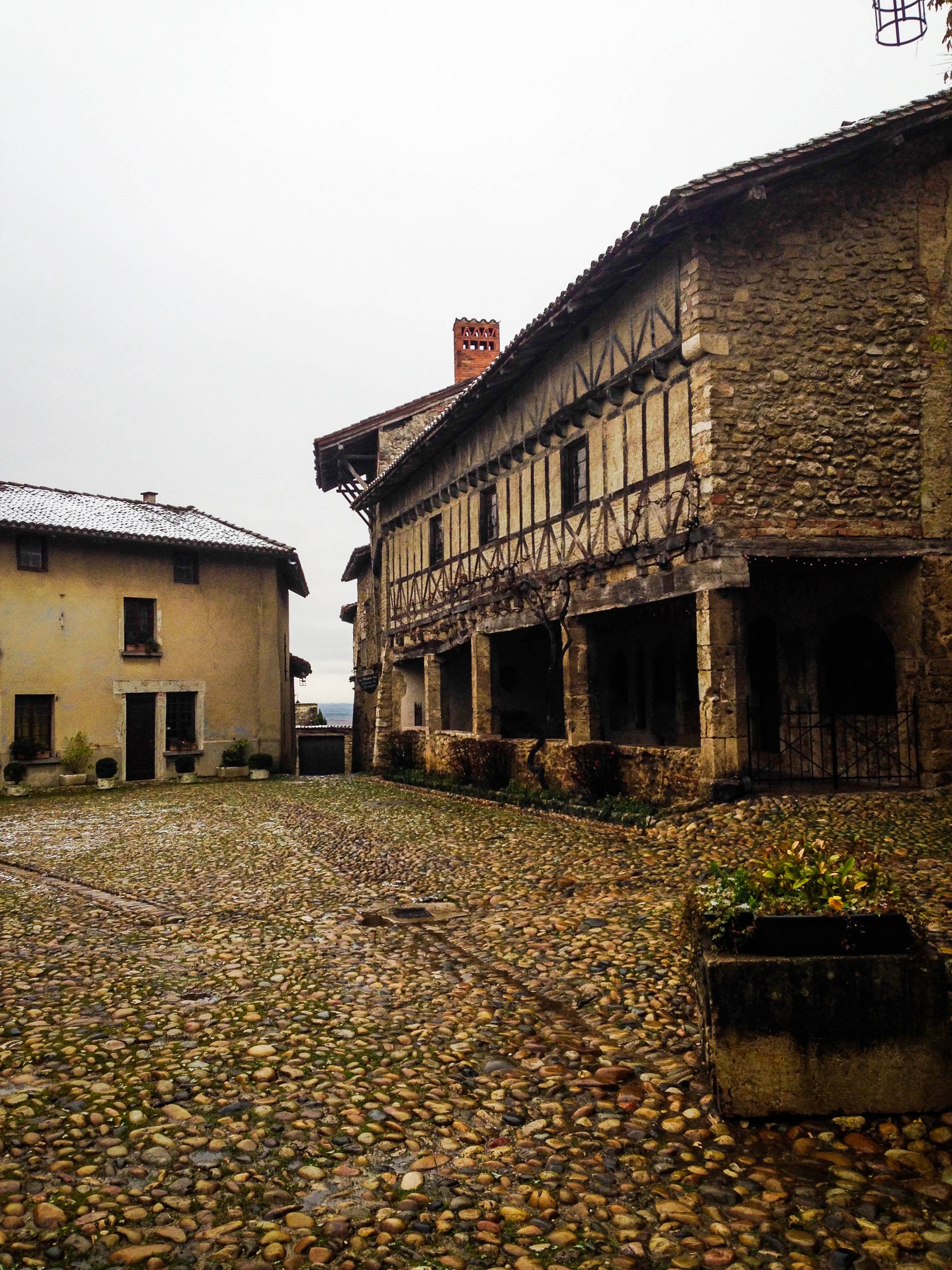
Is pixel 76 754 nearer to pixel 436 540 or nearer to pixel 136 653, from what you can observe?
pixel 136 653

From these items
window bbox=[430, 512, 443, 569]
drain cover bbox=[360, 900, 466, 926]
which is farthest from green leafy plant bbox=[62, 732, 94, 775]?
drain cover bbox=[360, 900, 466, 926]

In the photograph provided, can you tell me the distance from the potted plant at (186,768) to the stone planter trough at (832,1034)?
905 inches

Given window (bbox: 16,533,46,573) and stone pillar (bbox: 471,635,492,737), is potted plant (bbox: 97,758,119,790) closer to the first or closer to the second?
window (bbox: 16,533,46,573)

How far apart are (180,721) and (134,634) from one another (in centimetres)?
276

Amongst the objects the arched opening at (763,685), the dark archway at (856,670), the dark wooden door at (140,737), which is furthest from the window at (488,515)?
the dark wooden door at (140,737)

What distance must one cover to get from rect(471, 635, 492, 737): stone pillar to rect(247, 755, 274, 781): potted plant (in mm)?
8766

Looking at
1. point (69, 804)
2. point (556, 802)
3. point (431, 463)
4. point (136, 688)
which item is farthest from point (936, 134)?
point (136, 688)

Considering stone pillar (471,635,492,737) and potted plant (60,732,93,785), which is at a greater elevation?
stone pillar (471,635,492,737)

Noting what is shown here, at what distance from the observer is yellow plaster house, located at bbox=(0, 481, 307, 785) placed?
2333 cm

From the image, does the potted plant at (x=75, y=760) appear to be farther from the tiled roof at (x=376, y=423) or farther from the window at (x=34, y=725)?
the tiled roof at (x=376, y=423)

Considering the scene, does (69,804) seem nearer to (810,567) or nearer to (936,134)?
(810,567)

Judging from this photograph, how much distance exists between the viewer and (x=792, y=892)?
4.29 metres

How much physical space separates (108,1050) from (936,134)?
14059 mm

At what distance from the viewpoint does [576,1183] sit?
347 centimetres
